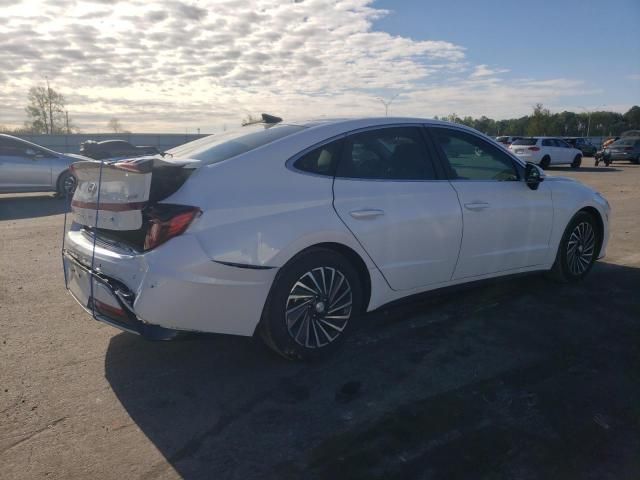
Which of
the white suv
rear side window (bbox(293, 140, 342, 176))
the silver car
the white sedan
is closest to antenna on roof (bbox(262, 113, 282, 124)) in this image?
the white sedan

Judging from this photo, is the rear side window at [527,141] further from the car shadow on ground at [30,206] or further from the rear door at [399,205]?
the rear door at [399,205]

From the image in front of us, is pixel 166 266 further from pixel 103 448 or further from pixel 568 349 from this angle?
pixel 568 349

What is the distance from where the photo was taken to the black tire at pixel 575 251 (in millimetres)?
5422

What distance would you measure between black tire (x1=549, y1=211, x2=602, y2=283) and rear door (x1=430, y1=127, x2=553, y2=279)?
374mm

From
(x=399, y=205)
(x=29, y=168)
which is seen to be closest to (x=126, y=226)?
(x=399, y=205)

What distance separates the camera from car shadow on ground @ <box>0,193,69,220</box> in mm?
10320

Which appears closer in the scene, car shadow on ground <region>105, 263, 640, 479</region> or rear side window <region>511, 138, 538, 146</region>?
car shadow on ground <region>105, 263, 640, 479</region>

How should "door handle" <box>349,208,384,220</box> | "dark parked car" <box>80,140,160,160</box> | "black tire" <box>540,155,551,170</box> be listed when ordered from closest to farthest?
"door handle" <box>349,208,384,220</box> < "dark parked car" <box>80,140,160,160</box> < "black tire" <box>540,155,551,170</box>

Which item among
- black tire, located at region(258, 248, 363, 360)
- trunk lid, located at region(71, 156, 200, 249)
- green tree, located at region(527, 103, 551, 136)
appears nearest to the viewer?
trunk lid, located at region(71, 156, 200, 249)

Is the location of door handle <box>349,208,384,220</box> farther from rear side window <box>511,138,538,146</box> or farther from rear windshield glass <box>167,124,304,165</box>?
rear side window <box>511,138,538,146</box>

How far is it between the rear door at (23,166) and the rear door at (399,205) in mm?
10581

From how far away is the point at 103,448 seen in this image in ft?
8.93

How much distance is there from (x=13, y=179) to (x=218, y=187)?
10.7 m

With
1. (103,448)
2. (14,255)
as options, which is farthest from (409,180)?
(14,255)
